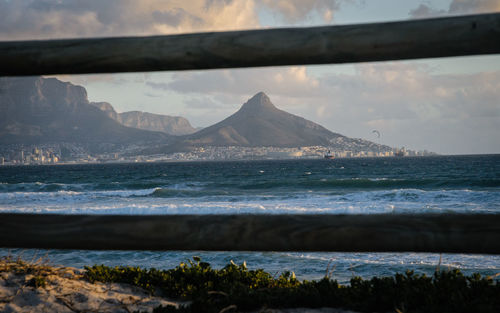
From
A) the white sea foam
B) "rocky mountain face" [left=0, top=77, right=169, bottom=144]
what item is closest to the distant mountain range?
"rocky mountain face" [left=0, top=77, right=169, bottom=144]

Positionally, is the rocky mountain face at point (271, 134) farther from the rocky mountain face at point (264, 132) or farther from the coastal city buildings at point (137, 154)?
the coastal city buildings at point (137, 154)

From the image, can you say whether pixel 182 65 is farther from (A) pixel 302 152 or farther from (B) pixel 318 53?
(A) pixel 302 152

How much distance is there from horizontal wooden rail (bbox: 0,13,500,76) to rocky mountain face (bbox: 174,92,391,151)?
477ft

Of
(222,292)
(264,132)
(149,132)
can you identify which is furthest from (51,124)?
(222,292)

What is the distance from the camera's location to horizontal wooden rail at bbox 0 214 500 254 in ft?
4.01

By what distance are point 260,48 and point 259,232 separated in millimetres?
586

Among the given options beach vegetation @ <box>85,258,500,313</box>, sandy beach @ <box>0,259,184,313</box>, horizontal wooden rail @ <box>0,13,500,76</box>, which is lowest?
sandy beach @ <box>0,259,184,313</box>

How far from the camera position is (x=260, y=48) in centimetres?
121

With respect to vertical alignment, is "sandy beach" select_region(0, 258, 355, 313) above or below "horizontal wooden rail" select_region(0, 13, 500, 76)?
below

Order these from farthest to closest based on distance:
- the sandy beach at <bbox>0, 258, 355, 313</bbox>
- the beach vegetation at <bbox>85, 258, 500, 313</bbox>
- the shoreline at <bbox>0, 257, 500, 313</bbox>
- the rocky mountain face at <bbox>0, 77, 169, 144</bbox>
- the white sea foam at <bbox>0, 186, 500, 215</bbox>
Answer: the rocky mountain face at <bbox>0, 77, 169, 144</bbox> → the white sea foam at <bbox>0, 186, 500, 215</bbox> → the sandy beach at <bbox>0, 258, 355, 313</bbox> → the shoreline at <bbox>0, 257, 500, 313</bbox> → the beach vegetation at <bbox>85, 258, 500, 313</bbox>

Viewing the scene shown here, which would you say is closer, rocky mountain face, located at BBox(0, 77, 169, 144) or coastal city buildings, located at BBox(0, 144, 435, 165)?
coastal city buildings, located at BBox(0, 144, 435, 165)

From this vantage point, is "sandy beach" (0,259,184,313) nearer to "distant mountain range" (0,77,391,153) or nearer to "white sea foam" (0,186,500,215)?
"white sea foam" (0,186,500,215)

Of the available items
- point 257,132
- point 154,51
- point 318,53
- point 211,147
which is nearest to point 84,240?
point 154,51

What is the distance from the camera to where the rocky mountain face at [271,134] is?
152 meters
